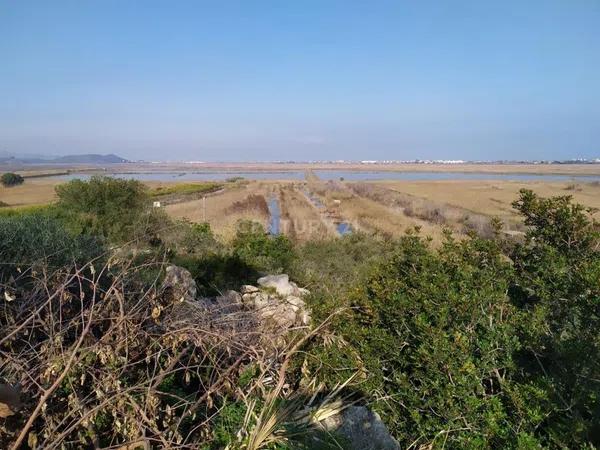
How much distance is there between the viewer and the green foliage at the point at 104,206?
14.6 m

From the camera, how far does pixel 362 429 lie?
4375 mm

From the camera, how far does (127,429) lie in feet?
10.7

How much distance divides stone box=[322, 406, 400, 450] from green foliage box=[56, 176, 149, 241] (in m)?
11.1

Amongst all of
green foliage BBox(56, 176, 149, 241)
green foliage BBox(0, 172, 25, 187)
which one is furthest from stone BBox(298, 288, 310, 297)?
green foliage BBox(0, 172, 25, 187)

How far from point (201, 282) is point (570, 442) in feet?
31.6

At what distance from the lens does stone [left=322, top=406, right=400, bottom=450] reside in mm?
4207

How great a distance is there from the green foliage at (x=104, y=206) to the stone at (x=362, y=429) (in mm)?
11050

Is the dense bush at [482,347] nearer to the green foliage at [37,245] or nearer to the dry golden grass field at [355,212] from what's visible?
the green foliage at [37,245]

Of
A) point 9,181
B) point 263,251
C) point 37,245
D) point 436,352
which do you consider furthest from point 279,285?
point 9,181

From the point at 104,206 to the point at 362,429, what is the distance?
528 inches

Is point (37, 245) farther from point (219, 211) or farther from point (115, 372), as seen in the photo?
point (219, 211)

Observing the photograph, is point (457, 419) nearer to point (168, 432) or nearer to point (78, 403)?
point (168, 432)

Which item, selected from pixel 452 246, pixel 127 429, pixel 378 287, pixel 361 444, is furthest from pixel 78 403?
pixel 452 246

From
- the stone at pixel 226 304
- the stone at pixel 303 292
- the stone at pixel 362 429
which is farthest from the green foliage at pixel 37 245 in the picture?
the stone at pixel 362 429
